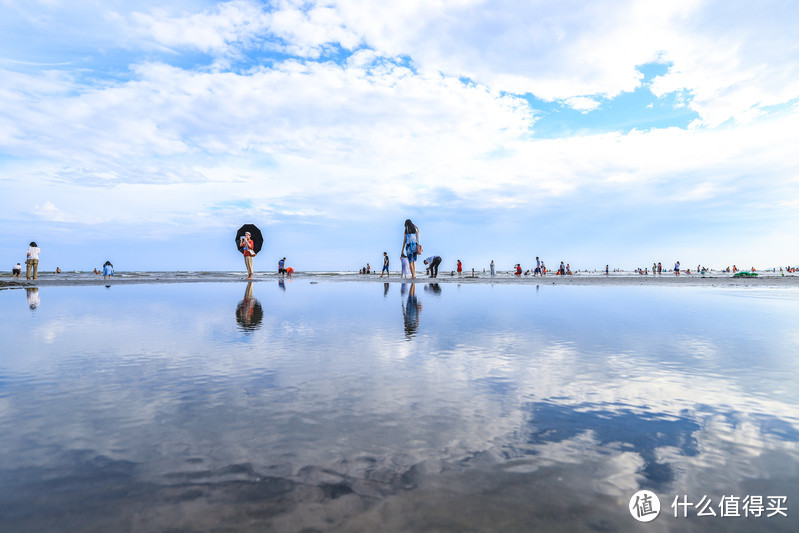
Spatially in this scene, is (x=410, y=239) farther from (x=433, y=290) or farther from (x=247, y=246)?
(x=247, y=246)

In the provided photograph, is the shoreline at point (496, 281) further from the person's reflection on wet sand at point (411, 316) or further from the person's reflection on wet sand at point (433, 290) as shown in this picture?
the person's reflection on wet sand at point (411, 316)

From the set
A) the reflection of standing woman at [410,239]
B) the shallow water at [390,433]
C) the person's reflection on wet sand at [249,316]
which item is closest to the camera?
the shallow water at [390,433]

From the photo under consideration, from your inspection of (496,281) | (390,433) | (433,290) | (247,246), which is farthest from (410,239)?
(390,433)

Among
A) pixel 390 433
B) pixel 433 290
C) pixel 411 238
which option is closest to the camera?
pixel 390 433

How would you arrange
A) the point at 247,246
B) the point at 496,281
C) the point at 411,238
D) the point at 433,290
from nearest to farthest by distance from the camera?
1. the point at 433,290
2. the point at 411,238
3. the point at 247,246
4. the point at 496,281

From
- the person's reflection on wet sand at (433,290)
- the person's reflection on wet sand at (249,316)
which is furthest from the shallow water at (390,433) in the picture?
the person's reflection on wet sand at (433,290)

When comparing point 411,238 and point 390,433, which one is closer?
point 390,433

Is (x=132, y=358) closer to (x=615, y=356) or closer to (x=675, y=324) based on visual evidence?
(x=615, y=356)

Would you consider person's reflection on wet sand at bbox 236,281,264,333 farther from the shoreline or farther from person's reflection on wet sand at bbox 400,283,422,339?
the shoreline

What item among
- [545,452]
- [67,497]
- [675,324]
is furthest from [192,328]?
[675,324]

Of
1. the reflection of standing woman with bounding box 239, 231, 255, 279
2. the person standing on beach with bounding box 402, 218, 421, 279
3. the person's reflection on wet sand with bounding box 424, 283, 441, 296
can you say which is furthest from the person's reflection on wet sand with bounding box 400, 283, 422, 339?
the reflection of standing woman with bounding box 239, 231, 255, 279

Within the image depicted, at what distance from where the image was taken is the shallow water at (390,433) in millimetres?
2467

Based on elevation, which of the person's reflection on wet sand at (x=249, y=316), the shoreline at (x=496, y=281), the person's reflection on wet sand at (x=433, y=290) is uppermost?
the shoreline at (x=496, y=281)

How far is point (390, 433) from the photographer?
3482mm
